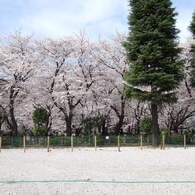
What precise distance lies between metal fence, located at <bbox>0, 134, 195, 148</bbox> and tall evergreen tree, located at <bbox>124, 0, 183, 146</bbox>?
1.88m

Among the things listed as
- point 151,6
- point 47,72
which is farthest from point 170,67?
point 47,72

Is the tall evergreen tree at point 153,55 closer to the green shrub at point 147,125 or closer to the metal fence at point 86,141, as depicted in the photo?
the metal fence at point 86,141

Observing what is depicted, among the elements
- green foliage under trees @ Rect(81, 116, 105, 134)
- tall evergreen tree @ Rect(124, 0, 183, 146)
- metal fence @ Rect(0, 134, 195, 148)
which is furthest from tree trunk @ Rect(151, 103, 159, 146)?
green foliage under trees @ Rect(81, 116, 105, 134)

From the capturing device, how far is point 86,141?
84.2ft

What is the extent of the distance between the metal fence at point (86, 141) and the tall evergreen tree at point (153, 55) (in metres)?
1.88

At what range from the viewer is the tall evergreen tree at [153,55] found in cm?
2394

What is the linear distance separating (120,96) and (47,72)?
334 inches

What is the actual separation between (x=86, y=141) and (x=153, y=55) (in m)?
9.67

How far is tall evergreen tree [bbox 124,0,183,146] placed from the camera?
2394cm

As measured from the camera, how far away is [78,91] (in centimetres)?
2878

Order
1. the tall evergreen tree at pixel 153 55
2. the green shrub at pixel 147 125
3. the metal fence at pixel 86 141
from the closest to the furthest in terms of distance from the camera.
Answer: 1. the tall evergreen tree at pixel 153 55
2. the metal fence at pixel 86 141
3. the green shrub at pixel 147 125

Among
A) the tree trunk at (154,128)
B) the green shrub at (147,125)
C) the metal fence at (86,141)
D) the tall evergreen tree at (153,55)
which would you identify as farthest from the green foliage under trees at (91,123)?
the tree trunk at (154,128)

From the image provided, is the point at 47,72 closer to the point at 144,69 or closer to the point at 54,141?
the point at 54,141

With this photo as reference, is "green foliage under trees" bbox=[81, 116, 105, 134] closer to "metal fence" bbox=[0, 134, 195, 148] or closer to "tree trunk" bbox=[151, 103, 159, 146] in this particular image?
"metal fence" bbox=[0, 134, 195, 148]
